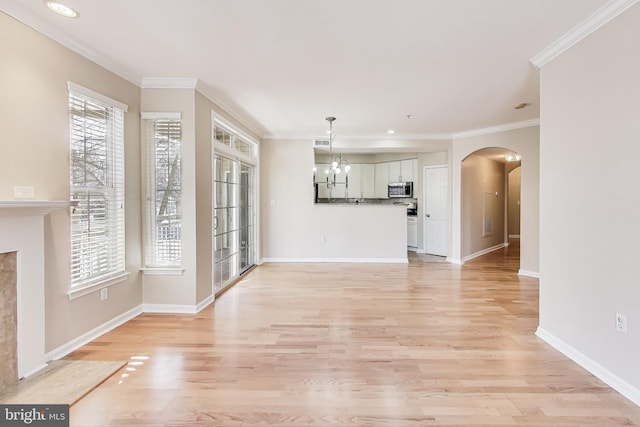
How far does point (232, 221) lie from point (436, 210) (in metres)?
4.75

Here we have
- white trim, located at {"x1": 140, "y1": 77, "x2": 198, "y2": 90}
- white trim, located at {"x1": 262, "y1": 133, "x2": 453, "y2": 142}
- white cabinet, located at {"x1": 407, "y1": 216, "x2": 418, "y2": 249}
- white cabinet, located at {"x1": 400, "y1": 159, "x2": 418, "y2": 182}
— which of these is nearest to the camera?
white trim, located at {"x1": 140, "y1": 77, "x2": 198, "y2": 90}

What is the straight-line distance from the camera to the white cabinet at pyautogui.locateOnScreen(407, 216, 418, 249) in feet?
24.4

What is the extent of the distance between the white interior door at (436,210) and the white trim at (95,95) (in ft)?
19.8

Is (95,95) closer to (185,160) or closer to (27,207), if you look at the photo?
(185,160)

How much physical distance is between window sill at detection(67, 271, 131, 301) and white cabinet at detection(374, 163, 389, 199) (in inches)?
241

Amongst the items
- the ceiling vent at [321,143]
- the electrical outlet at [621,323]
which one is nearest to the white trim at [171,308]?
the electrical outlet at [621,323]

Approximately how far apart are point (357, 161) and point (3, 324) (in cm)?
712

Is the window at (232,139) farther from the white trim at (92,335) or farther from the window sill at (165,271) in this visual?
the white trim at (92,335)

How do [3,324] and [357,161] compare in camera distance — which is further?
[357,161]

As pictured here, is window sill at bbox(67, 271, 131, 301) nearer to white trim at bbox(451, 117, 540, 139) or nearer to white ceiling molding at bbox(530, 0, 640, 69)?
white ceiling molding at bbox(530, 0, 640, 69)

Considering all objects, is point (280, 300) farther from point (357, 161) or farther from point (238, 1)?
point (357, 161)

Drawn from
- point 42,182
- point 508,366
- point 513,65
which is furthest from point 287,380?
point 513,65

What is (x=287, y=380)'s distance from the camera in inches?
81.2

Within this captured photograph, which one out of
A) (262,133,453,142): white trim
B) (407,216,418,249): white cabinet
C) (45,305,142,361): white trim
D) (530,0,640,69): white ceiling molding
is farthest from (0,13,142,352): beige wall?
(407,216,418,249): white cabinet
